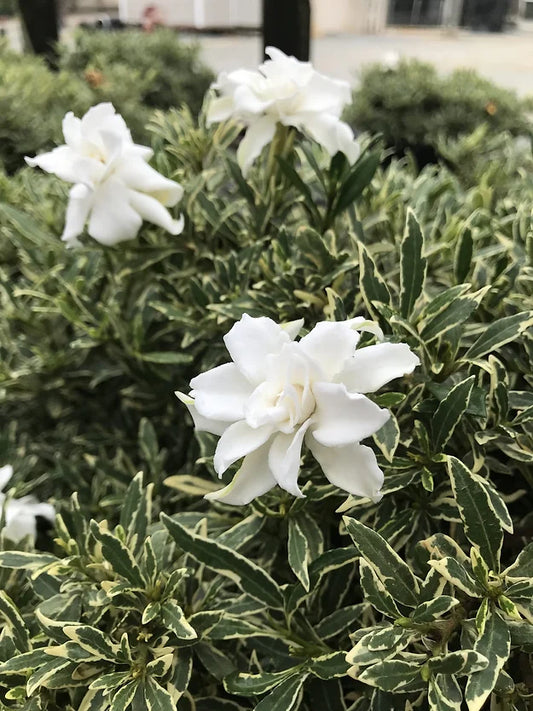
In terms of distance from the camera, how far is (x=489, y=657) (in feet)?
1.61

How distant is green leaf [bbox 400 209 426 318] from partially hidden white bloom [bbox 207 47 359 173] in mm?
184

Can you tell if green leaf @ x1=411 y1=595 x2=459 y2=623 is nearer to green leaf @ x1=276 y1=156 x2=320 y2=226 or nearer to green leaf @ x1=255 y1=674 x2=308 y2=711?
green leaf @ x1=255 y1=674 x2=308 y2=711

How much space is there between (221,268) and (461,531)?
423mm

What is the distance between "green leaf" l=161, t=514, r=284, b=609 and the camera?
59 centimetres

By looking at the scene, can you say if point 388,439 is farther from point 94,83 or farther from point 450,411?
point 94,83

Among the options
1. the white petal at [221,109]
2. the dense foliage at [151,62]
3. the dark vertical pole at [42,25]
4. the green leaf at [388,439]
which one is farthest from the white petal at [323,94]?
the dark vertical pole at [42,25]

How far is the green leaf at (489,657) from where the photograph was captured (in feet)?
1.55

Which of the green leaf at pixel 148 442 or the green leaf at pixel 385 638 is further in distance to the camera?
the green leaf at pixel 148 442

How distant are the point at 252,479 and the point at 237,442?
0.12 ft

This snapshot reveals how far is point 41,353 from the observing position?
38.7 inches

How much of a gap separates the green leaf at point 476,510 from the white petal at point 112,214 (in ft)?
1.56

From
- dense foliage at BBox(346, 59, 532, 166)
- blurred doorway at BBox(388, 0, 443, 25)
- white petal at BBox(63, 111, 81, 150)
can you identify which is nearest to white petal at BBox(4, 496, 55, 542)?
white petal at BBox(63, 111, 81, 150)

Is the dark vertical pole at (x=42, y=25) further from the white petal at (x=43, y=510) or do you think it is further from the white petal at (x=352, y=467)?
the white petal at (x=352, y=467)

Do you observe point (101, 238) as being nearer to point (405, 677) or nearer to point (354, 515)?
point (354, 515)
